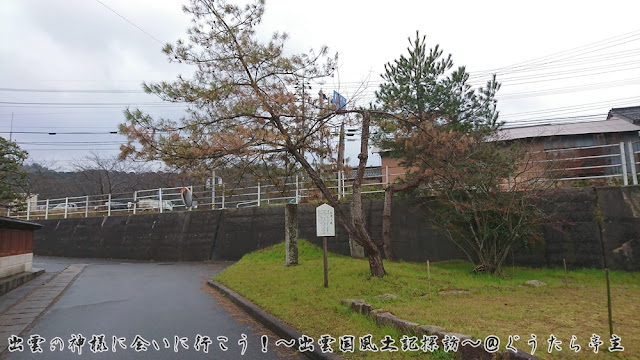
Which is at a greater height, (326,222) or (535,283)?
(326,222)

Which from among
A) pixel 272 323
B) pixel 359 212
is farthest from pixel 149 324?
pixel 359 212

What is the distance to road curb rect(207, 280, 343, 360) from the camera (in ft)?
16.8

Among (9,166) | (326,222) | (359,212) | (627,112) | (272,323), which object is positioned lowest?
(272,323)

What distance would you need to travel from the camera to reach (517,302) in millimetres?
7238

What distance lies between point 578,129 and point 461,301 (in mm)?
17770

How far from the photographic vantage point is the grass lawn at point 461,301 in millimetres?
5113

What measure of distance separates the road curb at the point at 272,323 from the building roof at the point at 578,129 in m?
14.9

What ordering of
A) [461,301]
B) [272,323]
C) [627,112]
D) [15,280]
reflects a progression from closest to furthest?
[272,323]
[461,301]
[15,280]
[627,112]

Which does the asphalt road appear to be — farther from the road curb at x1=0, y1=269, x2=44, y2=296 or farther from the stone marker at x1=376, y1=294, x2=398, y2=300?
the stone marker at x1=376, y1=294, x2=398, y2=300

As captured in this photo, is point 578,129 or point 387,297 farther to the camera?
point 578,129

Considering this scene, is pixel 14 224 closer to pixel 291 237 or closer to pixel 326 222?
pixel 291 237

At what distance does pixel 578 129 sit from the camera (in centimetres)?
2078

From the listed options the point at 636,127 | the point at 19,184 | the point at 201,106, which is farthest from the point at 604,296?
the point at 19,184

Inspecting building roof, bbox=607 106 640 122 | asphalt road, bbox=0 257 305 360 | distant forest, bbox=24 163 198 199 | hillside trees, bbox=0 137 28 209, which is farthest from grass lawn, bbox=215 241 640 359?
distant forest, bbox=24 163 198 199
